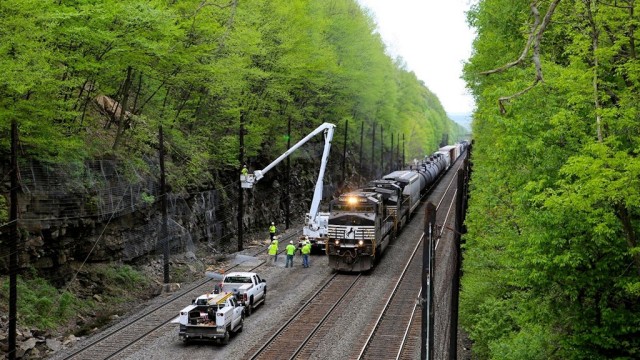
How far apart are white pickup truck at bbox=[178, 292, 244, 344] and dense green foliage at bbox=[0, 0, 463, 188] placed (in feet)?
29.8

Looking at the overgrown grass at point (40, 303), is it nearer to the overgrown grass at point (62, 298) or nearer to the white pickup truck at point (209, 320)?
the overgrown grass at point (62, 298)

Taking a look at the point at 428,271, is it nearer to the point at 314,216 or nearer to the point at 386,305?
the point at 386,305

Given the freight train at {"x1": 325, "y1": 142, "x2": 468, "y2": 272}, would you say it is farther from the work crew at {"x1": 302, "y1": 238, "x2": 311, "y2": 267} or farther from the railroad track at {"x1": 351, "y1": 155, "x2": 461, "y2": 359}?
the railroad track at {"x1": 351, "y1": 155, "x2": 461, "y2": 359}

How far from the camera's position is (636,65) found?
44.5 ft

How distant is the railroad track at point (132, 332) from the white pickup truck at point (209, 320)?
1831 millimetres

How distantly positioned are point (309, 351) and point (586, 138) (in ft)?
38.0

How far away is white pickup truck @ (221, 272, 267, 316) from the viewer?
981 inches

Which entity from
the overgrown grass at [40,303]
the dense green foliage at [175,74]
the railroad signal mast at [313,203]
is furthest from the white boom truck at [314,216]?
the overgrown grass at [40,303]

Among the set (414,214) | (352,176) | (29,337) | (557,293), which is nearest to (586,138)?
(557,293)

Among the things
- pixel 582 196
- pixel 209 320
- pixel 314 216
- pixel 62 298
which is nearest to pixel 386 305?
pixel 209 320

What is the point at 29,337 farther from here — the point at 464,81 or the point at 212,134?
the point at 464,81

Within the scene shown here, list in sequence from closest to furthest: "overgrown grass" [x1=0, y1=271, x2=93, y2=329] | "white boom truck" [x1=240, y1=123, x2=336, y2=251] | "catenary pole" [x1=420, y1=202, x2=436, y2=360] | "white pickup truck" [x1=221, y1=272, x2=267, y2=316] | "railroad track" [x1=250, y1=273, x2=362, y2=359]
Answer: "catenary pole" [x1=420, y1=202, x2=436, y2=360], "railroad track" [x1=250, y1=273, x2=362, y2=359], "overgrown grass" [x1=0, y1=271, x2=93, y2=329], "white pickup truck" [x1=221, y1=272, x2=267, y2=316], "white boom truck" [x1=240, y1=123, x2=336, y2=251]

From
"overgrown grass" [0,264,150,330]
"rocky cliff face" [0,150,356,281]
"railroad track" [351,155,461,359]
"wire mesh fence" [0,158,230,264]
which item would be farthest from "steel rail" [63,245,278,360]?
"railroad track" [351,155,461,359]

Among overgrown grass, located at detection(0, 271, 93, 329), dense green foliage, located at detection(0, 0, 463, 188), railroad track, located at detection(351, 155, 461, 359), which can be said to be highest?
dense green foliage, located at detection(0, 0, 463, 188)
